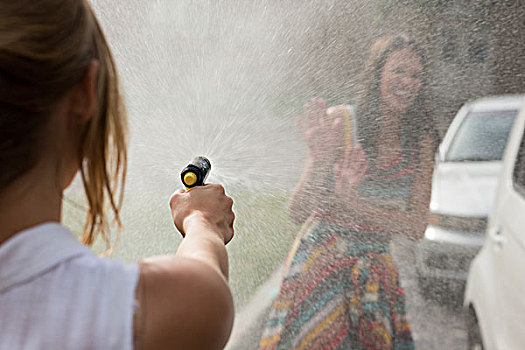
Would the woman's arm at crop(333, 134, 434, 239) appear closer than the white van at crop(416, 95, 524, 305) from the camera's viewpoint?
No

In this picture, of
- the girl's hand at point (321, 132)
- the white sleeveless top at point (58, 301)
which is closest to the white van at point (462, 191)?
the girl's hand at point (321, 132)

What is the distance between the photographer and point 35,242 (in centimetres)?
74

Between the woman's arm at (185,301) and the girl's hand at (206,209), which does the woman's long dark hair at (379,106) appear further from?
the woman's arm at (185,301)

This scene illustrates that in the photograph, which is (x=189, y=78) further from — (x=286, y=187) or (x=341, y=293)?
(x=341, y=293)

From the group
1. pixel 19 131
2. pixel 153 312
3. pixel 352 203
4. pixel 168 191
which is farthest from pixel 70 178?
pixel 168 191

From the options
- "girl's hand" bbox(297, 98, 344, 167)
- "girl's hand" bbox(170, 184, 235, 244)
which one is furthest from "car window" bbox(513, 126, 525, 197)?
"girl's hand" bbox(170, 184, 235, 244)

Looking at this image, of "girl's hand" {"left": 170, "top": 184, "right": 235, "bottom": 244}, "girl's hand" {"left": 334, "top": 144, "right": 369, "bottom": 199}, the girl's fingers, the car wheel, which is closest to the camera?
"girl's hand" {"left": 170, "top": 184, "right": 235, "bottom": 244}

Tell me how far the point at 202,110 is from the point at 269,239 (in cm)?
47

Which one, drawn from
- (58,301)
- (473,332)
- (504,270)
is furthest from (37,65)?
(473,332)

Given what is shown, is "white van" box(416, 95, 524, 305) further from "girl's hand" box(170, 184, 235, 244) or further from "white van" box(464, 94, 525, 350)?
"girl's hand" box(170, 184, 235, 244)

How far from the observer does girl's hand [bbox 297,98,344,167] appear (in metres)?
1.53

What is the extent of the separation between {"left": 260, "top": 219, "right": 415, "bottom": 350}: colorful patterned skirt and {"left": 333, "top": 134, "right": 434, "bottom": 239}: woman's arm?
4 cm

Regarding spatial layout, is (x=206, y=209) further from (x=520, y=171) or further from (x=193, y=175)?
(x=520, y=171)

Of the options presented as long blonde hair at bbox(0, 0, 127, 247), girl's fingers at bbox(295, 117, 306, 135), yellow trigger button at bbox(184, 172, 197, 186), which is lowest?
girl's fingers at bbox(295, 117, 306, 135)
